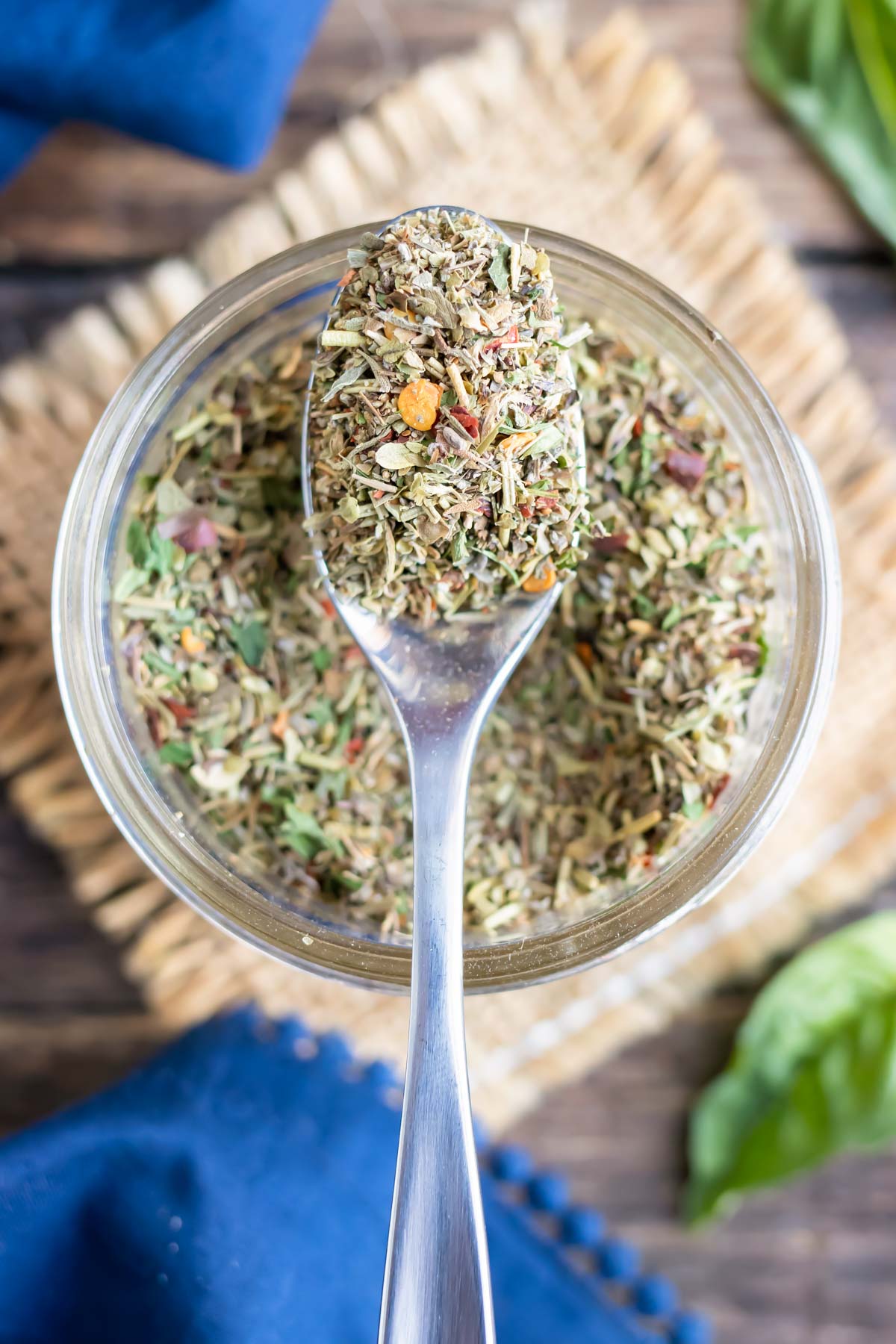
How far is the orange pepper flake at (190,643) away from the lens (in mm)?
973

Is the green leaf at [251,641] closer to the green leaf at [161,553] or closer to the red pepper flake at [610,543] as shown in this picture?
the green leaf at [161,553]

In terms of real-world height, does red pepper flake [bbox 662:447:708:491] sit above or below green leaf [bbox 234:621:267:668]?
above

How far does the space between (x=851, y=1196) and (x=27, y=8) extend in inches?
64.9

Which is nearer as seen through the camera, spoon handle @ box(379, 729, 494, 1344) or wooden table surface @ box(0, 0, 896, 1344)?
spoon handle @ box(379, 729, 494, 1344)

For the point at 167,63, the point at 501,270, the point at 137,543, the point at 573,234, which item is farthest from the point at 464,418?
the point at 167,63

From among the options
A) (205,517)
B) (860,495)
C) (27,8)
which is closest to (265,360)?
(205,517)

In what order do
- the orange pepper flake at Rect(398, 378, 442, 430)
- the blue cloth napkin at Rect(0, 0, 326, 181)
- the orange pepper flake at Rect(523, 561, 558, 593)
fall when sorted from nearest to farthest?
the orange pepper flake at Rect(398, 378, 442, 430), the orange pepper flake at Rect(523, 561, 558, 593), the blue cloth napkin at Rect(0, 0, 326, 181)

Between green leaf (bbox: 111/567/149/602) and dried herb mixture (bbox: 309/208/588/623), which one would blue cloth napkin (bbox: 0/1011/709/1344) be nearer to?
green leaf (bbox: 111/567/149/602)

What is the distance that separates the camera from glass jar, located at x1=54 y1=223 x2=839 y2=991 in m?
0.94

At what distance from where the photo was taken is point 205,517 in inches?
38.3

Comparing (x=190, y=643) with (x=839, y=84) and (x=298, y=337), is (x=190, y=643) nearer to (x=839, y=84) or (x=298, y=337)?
(x=298, y=337)

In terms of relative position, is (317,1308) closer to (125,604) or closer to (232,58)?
(125,604)

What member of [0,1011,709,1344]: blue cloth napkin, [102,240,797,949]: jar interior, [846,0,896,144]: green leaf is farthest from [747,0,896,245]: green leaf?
[0,1011,709,1344]: blue cloth napkin

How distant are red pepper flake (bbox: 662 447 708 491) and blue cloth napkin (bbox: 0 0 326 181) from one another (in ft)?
1.97
